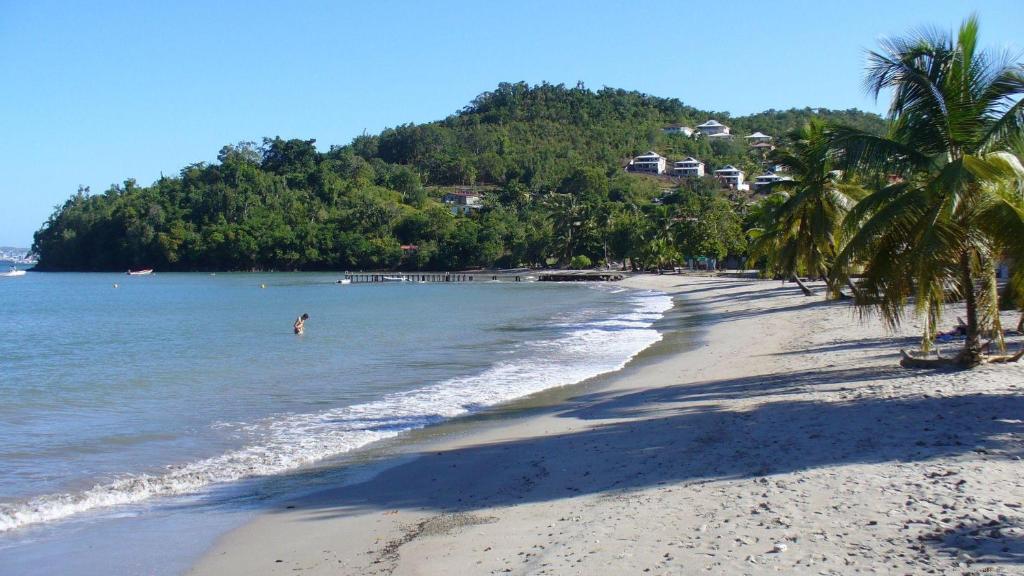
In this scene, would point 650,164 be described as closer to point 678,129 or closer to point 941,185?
point 678,129

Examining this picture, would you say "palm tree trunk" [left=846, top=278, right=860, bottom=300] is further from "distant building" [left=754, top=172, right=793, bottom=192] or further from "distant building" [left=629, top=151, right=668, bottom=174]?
"distant building" [left=629, top=151, right=668, bottom=174]

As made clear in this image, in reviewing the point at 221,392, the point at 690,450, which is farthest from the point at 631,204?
the point at 690,450

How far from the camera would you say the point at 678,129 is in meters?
192

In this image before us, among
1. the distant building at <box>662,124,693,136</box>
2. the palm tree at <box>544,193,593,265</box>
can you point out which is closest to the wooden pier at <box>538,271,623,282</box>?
the palm tree at <box>544,193,593,265</box>

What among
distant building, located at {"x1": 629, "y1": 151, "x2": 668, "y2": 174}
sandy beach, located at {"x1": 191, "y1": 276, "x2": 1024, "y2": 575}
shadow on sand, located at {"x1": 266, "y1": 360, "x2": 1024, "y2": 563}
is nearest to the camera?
sandy beach, located at {"x1": 191, "y1": 276, "x2": 1024, "y2": 575}

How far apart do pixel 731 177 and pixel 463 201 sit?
47754mm

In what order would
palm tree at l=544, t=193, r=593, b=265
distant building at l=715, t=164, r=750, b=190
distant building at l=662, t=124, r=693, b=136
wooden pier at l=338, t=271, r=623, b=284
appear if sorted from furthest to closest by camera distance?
distant building at l=662, t=124, r=693, b=136, distant building at l=715, t=164, r=750, b=190, palm tree at l=544, t=193, r=593, b=265, wooden pier at l=338, t=271, r=623, b=284

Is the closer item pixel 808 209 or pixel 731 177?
pixel 808 209

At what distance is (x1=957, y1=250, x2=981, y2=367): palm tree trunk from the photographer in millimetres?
12062

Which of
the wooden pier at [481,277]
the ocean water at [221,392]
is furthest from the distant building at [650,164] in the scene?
the ocean water at [221,392]

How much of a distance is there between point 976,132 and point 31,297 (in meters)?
72.9

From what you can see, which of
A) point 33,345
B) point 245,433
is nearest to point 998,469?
point 245,433

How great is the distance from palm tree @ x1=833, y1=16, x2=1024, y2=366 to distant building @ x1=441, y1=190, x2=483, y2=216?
116 metres

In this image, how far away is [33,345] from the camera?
30.3 m
